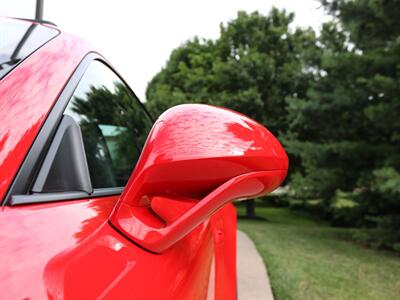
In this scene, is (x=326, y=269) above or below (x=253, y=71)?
below

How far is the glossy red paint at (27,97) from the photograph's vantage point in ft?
2.64

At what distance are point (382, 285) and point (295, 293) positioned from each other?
129 cm

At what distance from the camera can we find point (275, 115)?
15.9m

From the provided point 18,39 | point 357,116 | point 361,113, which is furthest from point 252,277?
point 357,116

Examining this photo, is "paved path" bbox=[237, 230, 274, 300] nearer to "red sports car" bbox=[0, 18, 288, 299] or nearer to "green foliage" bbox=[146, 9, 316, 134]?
"red sports car" bbox=[0, 18, 288, 299]

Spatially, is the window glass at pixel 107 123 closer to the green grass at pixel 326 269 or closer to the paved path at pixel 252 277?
the paved path at pixel 252 277

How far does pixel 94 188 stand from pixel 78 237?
0.34 m

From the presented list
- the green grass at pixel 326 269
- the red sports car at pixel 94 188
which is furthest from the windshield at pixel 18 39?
the green grass at pixel 326 269

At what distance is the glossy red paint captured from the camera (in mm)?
805

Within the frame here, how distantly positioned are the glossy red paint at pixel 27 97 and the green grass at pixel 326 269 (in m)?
3.48

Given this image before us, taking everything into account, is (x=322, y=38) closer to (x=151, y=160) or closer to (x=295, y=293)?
(x=295, y=293)

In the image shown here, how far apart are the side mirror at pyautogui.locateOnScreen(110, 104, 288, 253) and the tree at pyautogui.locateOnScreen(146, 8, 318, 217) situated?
1405 centimetres

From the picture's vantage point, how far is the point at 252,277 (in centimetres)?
459

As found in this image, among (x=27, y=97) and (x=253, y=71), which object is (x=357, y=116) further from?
(x=27, y=97)
